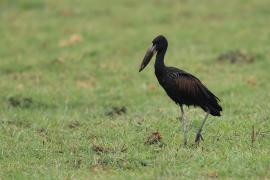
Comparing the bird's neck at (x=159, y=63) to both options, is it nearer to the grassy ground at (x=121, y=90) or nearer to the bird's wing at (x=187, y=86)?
the bird's wing at (x=187, y=86)

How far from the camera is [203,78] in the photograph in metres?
17.0

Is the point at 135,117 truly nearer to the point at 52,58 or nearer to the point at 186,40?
the point at 52,58

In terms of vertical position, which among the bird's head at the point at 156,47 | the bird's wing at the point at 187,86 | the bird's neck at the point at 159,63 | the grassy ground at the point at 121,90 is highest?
the bird's head at the point at 156,47

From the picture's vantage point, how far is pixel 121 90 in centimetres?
1620

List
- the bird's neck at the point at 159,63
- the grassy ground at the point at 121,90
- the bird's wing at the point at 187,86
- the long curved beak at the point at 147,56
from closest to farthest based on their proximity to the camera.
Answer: the grassy ground at the point at 121,90 < the bird's wing at the point at 187,86 < the bird's neck at the point at 159,63 < the long curved beak at the point at 147,56

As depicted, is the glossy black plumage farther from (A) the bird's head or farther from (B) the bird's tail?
(A) the bird's head

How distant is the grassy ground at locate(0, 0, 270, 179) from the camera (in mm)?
9453

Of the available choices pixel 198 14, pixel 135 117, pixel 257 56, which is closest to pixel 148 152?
pixel 135 117

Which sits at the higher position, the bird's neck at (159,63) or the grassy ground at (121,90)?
the bird's neck at (159,63)

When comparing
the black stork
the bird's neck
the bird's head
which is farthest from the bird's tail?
the bird's head

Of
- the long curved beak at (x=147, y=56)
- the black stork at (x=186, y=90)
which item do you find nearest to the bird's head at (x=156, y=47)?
the long curved beak at (x=147, y=56)

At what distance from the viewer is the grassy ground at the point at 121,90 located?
945 cm

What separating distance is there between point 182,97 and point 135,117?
102 inches

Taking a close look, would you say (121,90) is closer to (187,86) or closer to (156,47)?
(156,47)
